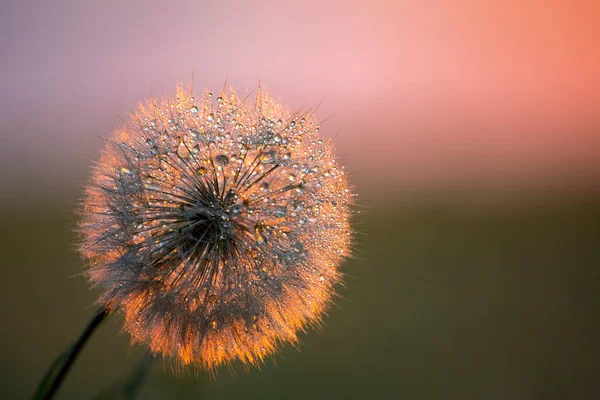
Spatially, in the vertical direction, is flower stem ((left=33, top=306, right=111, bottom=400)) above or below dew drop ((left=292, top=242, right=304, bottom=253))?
below

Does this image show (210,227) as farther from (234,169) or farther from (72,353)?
(72,353)

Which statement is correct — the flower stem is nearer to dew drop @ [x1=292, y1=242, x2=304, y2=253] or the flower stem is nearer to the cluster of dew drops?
the cluster of dew drops

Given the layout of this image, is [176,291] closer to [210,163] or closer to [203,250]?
[203,250]

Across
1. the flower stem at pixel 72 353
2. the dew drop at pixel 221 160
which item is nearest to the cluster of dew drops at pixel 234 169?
the dew drop at pixel 221 160

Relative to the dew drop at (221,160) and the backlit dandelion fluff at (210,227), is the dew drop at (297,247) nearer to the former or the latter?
the backlit dandelion fluff at (210,227)

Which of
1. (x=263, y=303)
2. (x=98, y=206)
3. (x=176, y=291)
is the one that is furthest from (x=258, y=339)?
(x=98, y=206)

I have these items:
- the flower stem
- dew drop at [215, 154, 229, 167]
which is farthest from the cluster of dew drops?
the flower stem

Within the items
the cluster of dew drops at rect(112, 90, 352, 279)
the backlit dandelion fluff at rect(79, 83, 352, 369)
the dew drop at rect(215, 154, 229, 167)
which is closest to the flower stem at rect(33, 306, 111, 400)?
the backlit dandelion fluff at rect(79, 83, 352, 369)

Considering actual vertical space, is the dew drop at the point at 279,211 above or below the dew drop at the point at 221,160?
below

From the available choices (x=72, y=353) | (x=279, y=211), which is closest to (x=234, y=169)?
(x=279, y=211)

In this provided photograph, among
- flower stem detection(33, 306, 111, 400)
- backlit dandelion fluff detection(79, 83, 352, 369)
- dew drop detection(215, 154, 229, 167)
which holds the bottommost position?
flower stem detection(33, 306, 111, 400)
